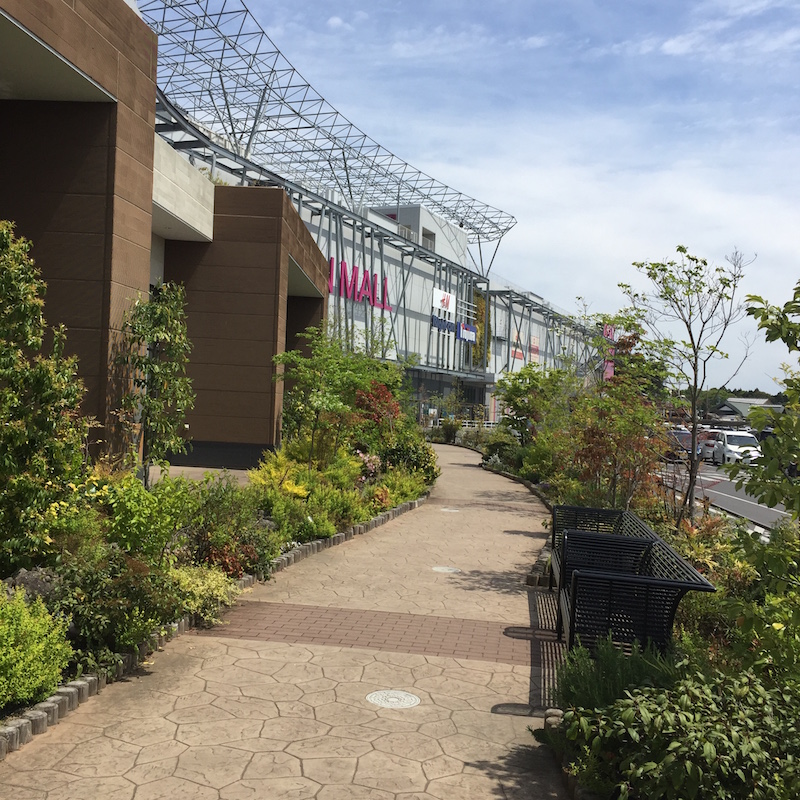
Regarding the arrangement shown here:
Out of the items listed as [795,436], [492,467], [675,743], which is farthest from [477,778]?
[492,467]

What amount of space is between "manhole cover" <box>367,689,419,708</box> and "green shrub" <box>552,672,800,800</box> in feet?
5.36

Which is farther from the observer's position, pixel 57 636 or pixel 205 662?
pixel 205 662

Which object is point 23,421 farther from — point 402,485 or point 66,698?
point 402,485

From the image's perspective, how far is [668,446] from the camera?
12.7 meters

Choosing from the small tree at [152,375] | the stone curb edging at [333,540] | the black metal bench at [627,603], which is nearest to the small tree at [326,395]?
the stone curb edging at [333,540]

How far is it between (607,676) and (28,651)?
3497 millimetres

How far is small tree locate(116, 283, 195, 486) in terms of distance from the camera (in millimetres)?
10492

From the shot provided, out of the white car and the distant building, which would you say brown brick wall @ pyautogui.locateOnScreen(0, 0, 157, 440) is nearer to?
the distant building

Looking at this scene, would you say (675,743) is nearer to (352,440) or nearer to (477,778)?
(477,778)

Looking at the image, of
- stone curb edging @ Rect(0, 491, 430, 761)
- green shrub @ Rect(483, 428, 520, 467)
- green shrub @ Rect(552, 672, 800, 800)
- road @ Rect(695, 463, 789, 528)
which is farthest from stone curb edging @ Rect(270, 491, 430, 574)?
green shrub @ Rect(483, 428, 520, 467)

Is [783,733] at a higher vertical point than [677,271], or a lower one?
lower

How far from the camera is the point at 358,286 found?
44.5 meters

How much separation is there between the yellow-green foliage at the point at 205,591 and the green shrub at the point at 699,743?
4.04 meters

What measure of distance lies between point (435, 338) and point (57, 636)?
51834 mm
